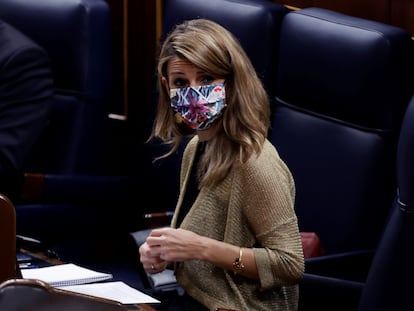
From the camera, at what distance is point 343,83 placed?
9.52ft

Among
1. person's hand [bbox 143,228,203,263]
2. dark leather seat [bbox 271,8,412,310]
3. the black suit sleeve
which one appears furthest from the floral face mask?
the black suit sleeve

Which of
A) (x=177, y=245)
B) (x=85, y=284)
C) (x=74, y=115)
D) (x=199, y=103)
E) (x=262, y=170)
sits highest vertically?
(x=199, y=103)

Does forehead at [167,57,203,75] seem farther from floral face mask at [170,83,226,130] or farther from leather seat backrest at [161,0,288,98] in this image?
leather seat backrest at [161,0,288,98]

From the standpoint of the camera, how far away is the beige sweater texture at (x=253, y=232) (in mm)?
2305

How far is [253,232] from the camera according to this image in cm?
236

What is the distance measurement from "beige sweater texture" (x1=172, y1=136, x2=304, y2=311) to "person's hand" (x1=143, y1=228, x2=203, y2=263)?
0.26ft

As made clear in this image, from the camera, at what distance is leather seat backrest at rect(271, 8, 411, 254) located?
2840mm

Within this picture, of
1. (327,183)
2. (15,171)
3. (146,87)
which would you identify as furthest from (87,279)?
(146,87)

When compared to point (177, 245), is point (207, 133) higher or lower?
higher

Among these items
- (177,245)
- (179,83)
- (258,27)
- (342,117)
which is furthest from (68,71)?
(177,245)

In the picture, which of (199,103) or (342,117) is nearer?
(199,103)

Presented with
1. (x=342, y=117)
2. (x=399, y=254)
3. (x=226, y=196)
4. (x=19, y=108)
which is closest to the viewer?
(x=399, y=254)

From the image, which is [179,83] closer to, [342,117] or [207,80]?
[207,80]

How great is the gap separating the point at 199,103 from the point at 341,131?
69 centimetres
